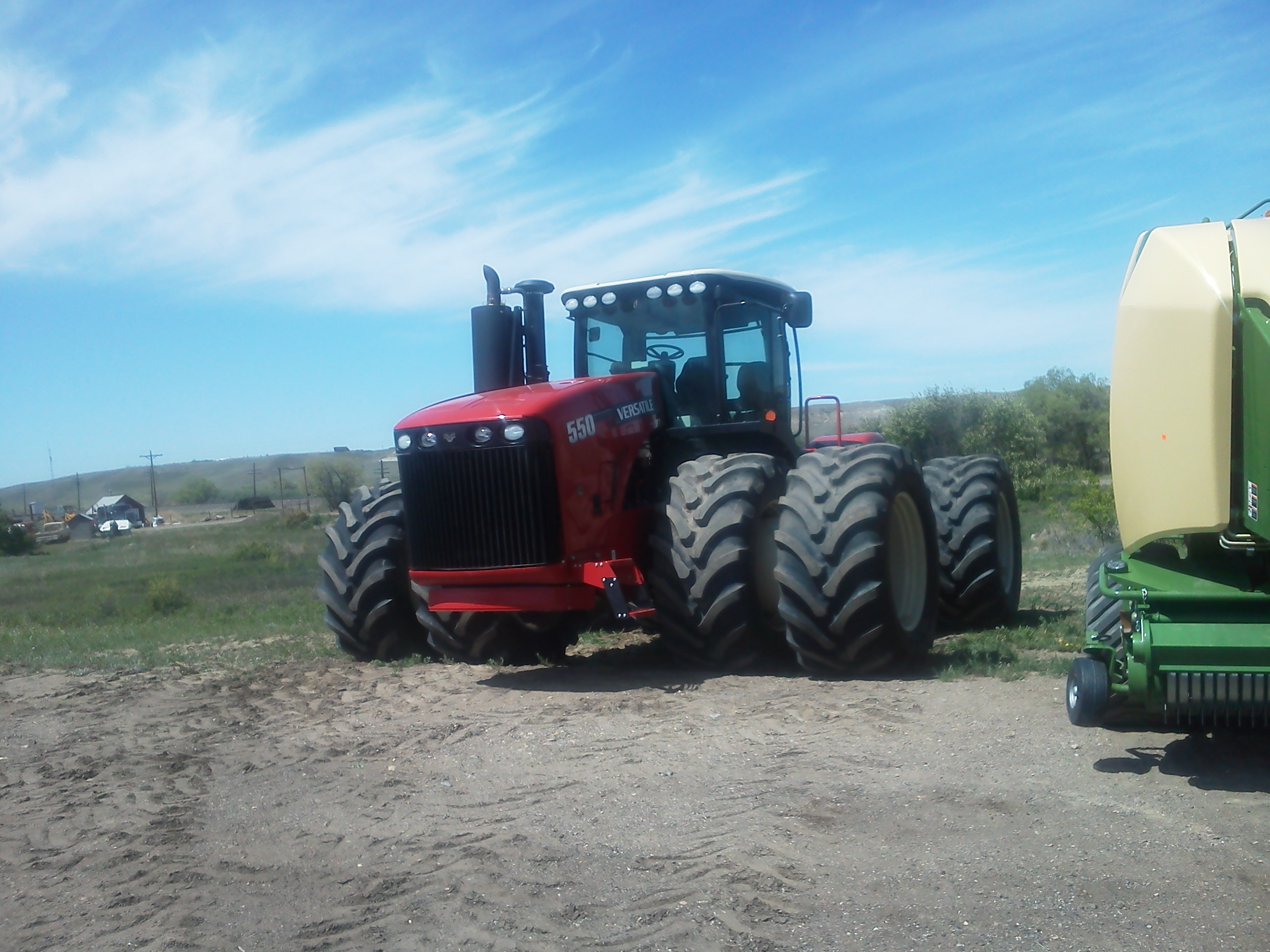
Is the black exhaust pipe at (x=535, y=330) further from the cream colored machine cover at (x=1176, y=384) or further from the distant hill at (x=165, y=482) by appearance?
the distant hill at (x=165, y=482)

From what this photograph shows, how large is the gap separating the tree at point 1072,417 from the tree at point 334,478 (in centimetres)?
3755

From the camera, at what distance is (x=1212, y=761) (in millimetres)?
5062

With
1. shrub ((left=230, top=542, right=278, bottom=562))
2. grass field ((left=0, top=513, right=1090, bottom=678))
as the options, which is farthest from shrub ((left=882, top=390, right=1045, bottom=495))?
shrub ((left=230, top=542, right=278, bottom=562))

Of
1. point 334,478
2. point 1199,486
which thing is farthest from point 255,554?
point 334,478

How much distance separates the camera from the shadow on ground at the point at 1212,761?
4766 millimetres

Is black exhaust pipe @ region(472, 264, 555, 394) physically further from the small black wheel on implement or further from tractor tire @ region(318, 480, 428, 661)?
the small black wheel on implement

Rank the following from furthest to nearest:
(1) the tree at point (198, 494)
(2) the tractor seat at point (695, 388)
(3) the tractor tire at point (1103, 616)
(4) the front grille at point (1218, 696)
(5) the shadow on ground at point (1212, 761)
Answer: (1) the tree at point (198, 494) < (2) the tractor seat at point (695, 388) < (3) the tractor tire at point (1103, 616) < (5) the shadow on ground at point (1212, 761) < (4) the front grille at point (1218, 696)

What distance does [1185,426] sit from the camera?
4961mm

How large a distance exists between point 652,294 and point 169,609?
1255 centimetres

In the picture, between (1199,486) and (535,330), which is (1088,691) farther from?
(535,330)

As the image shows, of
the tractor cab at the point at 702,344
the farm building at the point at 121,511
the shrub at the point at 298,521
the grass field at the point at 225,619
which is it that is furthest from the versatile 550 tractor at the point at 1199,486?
the farm building at the point at 121,511

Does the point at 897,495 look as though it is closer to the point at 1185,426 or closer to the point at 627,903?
the point at 1185,426

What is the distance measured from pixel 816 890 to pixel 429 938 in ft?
4.37

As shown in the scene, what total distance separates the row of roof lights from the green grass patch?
370 centimetres
